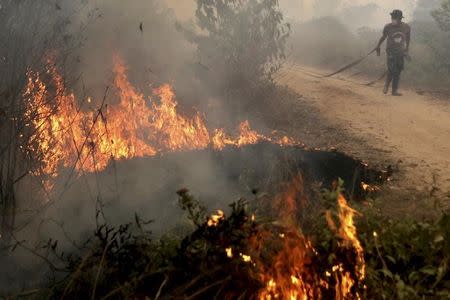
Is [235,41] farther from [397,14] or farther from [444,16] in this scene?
[444,16]

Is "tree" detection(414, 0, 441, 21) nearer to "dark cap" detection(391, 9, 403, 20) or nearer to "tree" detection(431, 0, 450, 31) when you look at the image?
"tree" detection(431, 0, 450, 31)

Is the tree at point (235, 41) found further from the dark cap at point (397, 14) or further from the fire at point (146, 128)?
the dark cap at point (397, 14)

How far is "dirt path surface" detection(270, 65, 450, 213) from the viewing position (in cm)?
709

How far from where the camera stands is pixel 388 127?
941 centimetres

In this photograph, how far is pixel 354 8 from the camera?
130 feet

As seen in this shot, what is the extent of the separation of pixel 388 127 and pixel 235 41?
4.05 metres

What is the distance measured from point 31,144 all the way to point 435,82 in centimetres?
1197

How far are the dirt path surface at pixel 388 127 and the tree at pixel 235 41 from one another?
5.62 feet

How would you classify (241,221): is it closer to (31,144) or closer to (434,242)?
(434,242)

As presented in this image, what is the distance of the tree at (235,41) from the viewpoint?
9.97 metres

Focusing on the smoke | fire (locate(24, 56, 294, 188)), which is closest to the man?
fire (locate(24, 56, 294, 188))

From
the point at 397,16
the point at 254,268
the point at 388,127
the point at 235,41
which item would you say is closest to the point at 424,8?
the point at 397,16

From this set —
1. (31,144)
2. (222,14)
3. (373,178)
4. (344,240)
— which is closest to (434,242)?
(344,240)

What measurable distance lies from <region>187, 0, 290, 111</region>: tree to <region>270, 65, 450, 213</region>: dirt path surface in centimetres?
171
